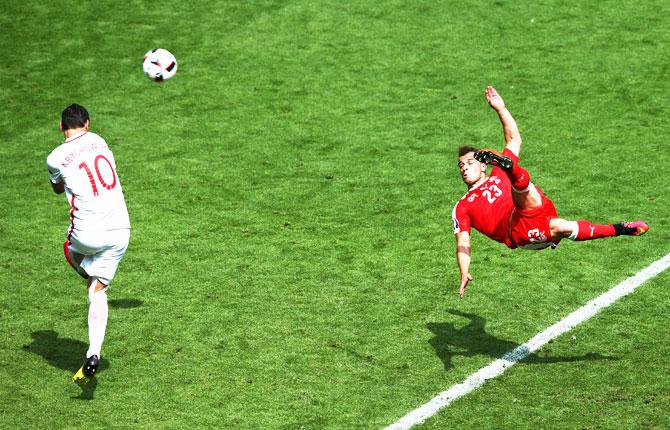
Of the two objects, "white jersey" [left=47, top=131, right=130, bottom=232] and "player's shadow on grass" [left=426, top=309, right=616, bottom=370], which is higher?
"white jersey" [left=47, top=131, right=130, bottom=232]

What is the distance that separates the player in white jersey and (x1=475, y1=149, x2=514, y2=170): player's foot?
365 centimetres

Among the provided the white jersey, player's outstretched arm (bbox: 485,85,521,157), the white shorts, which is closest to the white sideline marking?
player's outstretched arm (bbox: 485,85,521,157)

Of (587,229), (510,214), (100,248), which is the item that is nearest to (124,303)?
(100,248)

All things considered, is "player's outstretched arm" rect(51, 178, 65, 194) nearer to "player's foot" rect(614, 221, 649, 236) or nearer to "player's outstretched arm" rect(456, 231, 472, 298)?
"player's outstretched arm" rect(456, 231, 472, 298)

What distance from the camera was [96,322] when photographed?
33.9ft

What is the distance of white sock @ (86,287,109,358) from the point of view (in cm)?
1022

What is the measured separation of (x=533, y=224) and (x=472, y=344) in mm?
1515

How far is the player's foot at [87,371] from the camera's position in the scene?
9.95m

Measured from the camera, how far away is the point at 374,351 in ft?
36.4

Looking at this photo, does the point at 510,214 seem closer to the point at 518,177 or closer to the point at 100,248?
the point at 518,177

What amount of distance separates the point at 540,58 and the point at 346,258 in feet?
24.0

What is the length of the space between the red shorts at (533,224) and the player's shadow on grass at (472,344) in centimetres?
118

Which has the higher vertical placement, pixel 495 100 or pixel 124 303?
pixel 495 100

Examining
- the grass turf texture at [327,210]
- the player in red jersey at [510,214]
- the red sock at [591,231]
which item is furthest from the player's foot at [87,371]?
→ the red sock at [591,231]
